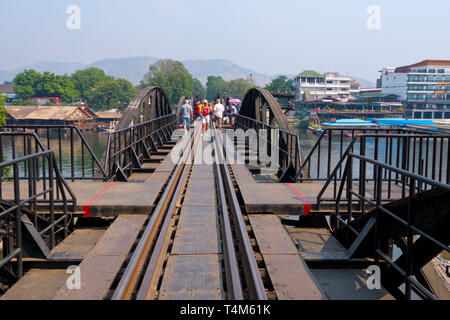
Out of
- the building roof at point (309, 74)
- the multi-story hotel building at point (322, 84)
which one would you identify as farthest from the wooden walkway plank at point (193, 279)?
the building roof at point (309, 74)

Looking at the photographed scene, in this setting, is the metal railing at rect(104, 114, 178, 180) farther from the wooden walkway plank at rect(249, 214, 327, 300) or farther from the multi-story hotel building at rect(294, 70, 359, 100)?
the multi-story hotel building at rect(294, 70, 359, 100)

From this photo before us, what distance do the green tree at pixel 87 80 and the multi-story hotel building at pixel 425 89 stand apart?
111 m

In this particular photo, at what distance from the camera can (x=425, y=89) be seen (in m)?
112

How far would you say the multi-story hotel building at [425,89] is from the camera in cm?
10281

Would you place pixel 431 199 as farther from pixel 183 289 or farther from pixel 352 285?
pixel 183 289

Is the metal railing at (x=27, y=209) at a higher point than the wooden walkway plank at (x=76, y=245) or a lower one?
higher

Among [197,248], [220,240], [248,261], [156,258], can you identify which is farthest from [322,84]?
[156,258]

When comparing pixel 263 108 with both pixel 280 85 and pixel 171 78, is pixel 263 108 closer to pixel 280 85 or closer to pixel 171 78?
pixel 171 78

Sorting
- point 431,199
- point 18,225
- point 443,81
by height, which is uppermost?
point 443,81

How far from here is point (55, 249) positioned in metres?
5.89

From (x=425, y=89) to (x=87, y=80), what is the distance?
13521cm

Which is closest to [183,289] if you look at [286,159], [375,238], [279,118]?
[375,238]

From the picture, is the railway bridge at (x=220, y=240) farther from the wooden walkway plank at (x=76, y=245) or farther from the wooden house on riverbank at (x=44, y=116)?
the wooden house on riverbank at (x=44, y=116)
